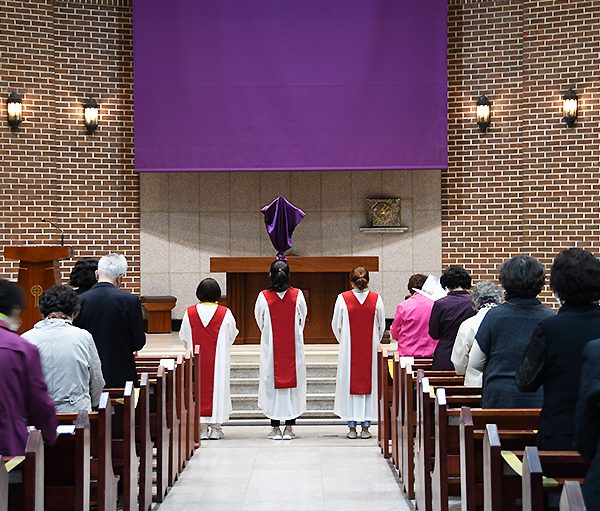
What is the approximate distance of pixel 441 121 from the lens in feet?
41.4

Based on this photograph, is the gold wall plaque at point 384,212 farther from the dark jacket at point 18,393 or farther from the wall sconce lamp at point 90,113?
the dark jacket at point 18,393

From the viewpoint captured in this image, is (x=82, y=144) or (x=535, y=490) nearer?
(x=535, y=490)

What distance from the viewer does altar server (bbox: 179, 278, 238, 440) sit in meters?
8.90

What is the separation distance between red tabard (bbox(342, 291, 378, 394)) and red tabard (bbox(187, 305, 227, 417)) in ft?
3.81

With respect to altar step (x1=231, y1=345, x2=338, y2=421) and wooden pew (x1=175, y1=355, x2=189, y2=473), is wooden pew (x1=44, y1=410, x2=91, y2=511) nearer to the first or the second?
wooden pew (x1=175, y1=355, x2=189, y2=473)

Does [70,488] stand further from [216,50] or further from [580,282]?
[216,50]

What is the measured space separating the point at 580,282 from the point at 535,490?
883mm

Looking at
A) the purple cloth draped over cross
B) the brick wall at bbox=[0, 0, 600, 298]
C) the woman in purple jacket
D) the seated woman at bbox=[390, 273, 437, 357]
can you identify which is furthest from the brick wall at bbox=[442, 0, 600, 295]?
the woman in purple jacket

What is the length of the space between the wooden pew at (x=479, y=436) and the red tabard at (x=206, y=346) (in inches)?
176

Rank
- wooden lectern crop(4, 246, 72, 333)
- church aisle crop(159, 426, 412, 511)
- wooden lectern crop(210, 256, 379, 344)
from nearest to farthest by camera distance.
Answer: church aisle crop(159, 426, 412, 511) → wooden lectern crop(4, 246, 72, 333) → wooden lectern crop(210, 256, 379, 344)

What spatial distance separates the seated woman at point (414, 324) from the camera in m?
8.18

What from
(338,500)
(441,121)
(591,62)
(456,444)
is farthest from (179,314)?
(456,444)

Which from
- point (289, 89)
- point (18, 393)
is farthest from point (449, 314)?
point (289, 89)

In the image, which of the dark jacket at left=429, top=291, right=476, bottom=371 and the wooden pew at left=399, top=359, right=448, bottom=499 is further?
the dark jacket at left=429, top=291, right=476, bottom=371
